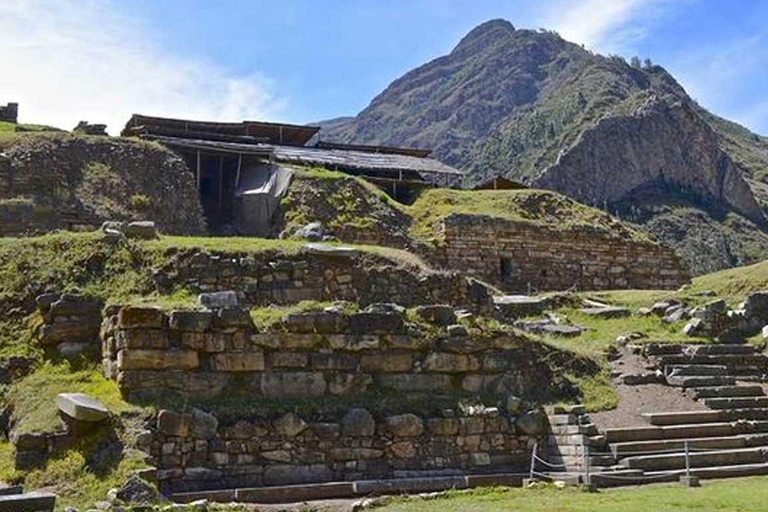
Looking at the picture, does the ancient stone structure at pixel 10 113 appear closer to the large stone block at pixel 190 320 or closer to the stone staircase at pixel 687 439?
the large stone block at pixel 190 320

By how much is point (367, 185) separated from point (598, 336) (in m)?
15.1

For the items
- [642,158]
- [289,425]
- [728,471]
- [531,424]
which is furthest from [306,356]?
[642,158]

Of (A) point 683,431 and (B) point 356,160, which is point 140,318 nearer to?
(A) point 683,431

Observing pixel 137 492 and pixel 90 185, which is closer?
pixel 137 492

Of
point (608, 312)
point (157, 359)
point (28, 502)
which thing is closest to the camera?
point (28, 502)

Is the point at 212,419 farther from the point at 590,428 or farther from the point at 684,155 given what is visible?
the point at 684,155

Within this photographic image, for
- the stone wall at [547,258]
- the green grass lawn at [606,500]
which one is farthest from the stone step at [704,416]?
the stone wall at [547,258]

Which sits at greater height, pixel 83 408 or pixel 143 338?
pixel 143 338

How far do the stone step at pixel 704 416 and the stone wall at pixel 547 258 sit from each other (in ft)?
56.8

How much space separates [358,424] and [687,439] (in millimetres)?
5368

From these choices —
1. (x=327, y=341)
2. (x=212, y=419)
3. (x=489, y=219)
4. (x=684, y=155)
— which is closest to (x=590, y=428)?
(x=327, y=341)

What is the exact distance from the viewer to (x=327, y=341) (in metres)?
13.3

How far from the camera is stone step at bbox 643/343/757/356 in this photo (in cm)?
1844

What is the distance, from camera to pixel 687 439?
1416cm
